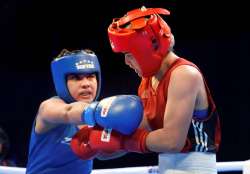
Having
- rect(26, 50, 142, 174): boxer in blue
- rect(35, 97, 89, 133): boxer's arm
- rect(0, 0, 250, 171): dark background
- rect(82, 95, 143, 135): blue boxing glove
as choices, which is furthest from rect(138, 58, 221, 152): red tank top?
rect(0, 0, 250, 171): dark background

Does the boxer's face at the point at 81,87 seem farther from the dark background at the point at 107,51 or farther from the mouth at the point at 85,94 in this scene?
the dark background at the point at 107,51

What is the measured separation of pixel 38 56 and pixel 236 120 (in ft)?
7.73

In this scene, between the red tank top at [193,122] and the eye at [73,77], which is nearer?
the red tank top at [193,122]

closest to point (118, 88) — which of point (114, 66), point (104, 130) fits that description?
point (114, 66)

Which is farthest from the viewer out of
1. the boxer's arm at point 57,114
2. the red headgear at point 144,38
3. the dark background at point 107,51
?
the dark background at point 107,51

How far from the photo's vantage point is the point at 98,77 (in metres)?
2.26

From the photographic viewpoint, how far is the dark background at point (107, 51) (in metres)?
5.17

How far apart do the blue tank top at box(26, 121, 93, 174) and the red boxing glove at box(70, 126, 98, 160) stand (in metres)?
0.19

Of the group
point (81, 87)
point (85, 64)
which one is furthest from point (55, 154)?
point (85, 64)

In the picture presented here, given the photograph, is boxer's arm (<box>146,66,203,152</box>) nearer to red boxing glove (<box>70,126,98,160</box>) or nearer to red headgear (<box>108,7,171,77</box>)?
red headgear (<box>108,7,171,77</box>)

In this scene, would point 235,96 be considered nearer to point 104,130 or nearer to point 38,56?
point 38,56

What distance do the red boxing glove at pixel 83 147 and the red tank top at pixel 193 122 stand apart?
289 millimetres

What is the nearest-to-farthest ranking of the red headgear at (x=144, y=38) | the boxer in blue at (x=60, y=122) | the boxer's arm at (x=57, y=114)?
the red headgear at (x=144, y=38), the boxer's arm at (x=57, y=114), the boxer in blue at (x=60, y=122)

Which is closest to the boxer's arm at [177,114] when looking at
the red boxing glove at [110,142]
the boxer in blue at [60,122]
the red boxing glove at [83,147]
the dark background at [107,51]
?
the red boxing glove at [110,142]
